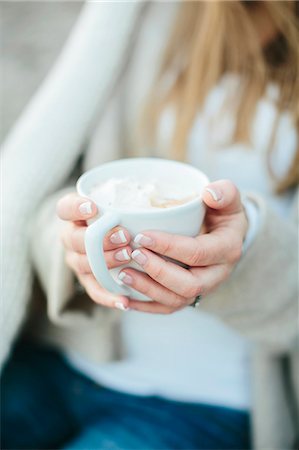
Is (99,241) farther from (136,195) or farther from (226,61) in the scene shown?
(226,61)

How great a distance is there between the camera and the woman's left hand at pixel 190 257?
441 millimetres

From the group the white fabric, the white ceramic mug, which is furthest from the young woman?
the white ceramic mug

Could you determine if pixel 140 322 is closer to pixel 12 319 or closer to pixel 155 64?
pixel 12 319

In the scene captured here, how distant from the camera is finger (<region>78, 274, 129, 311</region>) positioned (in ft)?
1.61

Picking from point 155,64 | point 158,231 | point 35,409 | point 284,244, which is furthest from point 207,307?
point 155,64

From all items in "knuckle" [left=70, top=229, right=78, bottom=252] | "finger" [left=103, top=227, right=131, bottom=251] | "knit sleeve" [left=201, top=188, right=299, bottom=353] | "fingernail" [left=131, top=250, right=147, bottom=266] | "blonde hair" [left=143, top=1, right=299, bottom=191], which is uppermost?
"blonde hair" [left=143, top=1, right=299, bottom=191]

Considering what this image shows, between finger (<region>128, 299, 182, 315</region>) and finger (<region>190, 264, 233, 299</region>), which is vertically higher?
finger (<region>190, 264, 233, 299</region>)

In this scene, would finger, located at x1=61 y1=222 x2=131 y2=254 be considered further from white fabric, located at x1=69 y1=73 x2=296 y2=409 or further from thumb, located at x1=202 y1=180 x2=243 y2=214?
white fabric, located at x1=69 y1=73 x2=296 y2=409

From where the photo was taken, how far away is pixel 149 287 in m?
0.46

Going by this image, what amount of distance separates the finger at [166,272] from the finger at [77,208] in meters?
0.05

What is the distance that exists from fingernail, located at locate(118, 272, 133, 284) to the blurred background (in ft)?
1.84

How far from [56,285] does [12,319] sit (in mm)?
62

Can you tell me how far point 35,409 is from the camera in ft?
2.57

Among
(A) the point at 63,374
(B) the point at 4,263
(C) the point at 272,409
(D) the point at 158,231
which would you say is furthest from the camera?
(A) the point at 63,374
